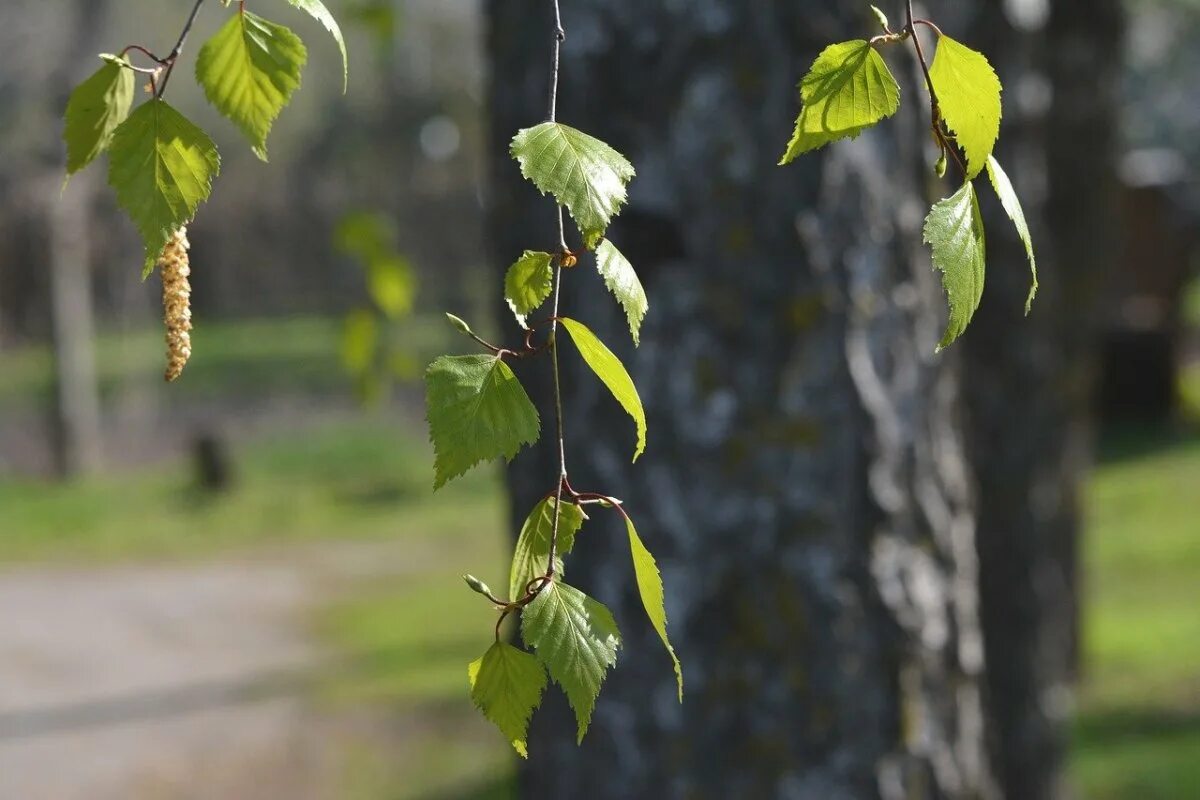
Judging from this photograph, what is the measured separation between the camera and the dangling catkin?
2.94 feet

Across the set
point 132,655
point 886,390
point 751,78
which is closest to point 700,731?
point 886,390

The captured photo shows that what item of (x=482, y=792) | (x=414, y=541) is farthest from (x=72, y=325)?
(x=482, y=792)

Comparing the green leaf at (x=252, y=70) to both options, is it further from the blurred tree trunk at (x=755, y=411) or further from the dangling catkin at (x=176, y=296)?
the blurred tree trunk at (x=755, y=411)

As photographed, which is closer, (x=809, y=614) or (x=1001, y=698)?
(x=809, y=614)

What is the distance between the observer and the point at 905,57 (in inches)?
86.7

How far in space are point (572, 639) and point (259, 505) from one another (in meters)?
10.5

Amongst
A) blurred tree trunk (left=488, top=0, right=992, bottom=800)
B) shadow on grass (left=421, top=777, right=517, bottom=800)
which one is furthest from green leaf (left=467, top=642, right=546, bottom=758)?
shadow on grass (left=421, top=777, right=517, bottom=800)

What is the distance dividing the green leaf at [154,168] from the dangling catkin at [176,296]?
2cm

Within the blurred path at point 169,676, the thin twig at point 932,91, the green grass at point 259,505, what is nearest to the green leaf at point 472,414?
the thin twig at point 932,91

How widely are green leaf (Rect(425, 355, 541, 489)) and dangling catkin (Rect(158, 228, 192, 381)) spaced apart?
157 mm

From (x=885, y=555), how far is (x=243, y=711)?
5148mm

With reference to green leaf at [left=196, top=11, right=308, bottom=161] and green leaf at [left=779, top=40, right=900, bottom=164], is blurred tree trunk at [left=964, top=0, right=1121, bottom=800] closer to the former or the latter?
green leaf at [left=779, top=40, right=900, bottom=164]

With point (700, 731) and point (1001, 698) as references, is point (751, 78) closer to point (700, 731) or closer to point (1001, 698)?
point (700, 731)

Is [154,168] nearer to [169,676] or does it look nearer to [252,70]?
[252,70]
